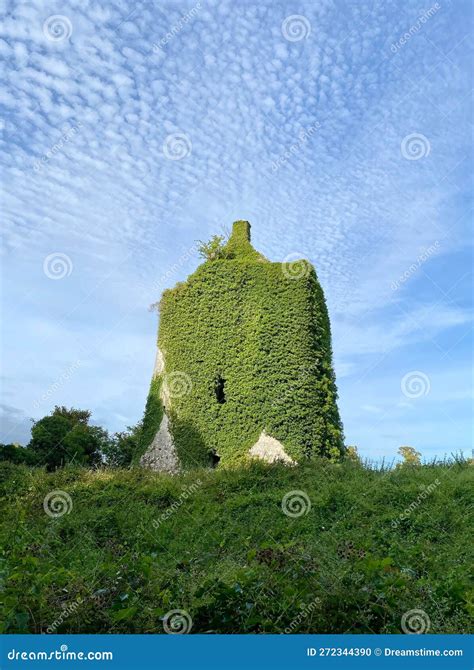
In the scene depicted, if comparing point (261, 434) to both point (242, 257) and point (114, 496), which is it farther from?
point (242, 257)

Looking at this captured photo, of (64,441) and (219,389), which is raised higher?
(64,441)

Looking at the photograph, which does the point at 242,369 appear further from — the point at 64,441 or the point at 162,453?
the point at 64,441

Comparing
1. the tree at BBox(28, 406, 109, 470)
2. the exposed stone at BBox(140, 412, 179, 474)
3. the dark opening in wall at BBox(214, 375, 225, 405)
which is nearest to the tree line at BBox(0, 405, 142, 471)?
the tree at BBox(28, 406, 109, 470)

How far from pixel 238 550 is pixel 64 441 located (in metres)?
19.2

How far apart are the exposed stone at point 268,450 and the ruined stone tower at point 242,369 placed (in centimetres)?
3

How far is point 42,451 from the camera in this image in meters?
25.8

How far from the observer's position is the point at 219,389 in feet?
59.8

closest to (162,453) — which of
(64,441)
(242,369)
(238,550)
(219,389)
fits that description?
(219,389)

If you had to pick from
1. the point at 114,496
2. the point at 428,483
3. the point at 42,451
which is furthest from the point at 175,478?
the point at 42,451

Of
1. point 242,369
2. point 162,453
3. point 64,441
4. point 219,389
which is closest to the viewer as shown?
point 242,369

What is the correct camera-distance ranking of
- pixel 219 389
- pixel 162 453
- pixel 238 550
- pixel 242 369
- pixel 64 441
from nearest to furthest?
pixel 238 550, pixel 242 369, pixel 219 389, pixel 162 453, pixel 64 441

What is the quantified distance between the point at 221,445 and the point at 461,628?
13.2 m

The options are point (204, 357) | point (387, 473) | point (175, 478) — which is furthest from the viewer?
point (204, 357)

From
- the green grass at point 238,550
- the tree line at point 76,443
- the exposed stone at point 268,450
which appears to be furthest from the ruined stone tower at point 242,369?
the tree line at point 76,443
